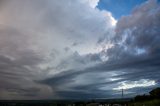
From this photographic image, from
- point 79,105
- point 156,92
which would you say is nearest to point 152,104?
point 156,92

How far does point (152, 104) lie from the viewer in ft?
364

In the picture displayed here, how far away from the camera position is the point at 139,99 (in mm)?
144875

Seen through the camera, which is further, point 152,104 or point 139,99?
point 139,99

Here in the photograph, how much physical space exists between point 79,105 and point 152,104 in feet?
239

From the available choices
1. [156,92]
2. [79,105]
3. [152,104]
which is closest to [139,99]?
[156,92]

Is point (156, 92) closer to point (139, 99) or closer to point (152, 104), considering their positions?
point (139, 99)

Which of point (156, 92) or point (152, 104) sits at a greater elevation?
point (156, 92)

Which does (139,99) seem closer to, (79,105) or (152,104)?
(152,104)

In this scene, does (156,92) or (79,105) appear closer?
(156,92)

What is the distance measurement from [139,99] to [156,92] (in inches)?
457

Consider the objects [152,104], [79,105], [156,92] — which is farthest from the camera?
[79,105]

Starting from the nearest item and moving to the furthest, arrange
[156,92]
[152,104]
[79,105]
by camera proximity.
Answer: [152,104], [156,92], [79,105]

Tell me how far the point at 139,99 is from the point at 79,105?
47.7 metres

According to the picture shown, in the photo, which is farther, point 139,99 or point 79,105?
point 79,105
